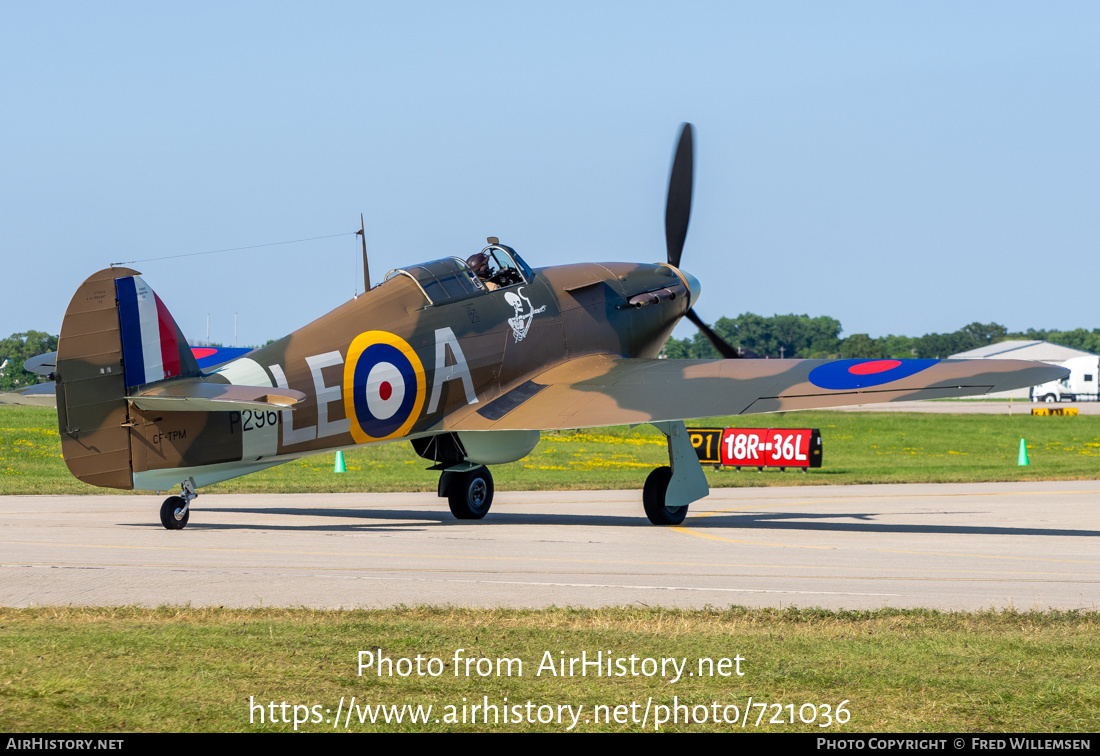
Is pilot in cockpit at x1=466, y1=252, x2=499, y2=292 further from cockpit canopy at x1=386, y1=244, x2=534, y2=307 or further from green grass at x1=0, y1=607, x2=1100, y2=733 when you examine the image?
green grass at x1=0, y1=607, x2=1100, y2=733

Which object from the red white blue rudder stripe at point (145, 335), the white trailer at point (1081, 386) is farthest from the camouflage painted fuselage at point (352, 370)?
the white trailer at point (1081, 386)

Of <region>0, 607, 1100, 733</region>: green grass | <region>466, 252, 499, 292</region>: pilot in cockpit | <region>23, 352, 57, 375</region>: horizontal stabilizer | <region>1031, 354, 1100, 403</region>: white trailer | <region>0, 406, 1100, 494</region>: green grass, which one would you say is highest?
<region>466, 252, 499, 292</region>: pilot in cockpit

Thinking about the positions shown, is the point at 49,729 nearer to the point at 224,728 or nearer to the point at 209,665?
the point at 224,728

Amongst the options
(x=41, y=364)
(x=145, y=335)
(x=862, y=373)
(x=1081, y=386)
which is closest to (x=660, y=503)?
(x=862, y=373)

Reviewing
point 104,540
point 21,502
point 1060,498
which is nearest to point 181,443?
point 104,540

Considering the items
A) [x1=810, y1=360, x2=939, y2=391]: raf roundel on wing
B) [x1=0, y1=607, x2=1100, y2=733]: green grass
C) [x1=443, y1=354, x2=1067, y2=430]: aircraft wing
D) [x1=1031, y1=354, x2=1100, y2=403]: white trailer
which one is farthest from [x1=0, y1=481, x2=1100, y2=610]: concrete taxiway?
[x1=1031, y1=354, x2=1100, y2=403]: white trailer

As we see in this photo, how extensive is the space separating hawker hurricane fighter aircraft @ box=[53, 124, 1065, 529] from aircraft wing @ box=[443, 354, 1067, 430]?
35 mm

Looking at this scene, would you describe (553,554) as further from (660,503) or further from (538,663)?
(538,663)

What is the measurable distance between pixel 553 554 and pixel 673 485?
4742 millimetres

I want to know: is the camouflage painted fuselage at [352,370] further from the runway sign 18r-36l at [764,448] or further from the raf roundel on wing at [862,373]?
the runway sign 18r-36l at [764,448]

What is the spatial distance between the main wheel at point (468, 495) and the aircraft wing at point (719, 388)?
5.30 feet

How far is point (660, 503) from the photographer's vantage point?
18.9 m

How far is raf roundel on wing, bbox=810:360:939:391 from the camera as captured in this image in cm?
1684

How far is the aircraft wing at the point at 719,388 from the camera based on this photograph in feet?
53.6
